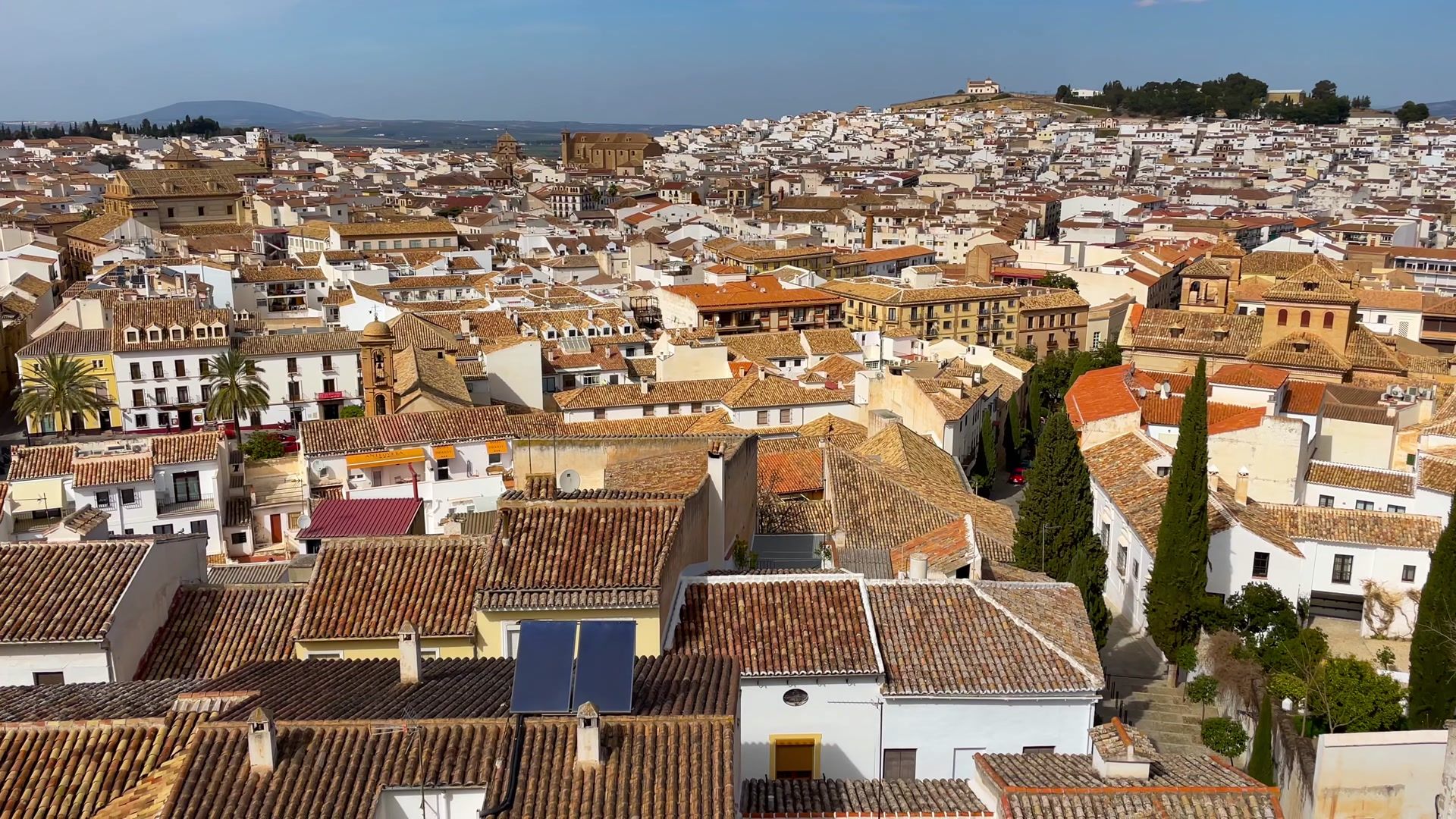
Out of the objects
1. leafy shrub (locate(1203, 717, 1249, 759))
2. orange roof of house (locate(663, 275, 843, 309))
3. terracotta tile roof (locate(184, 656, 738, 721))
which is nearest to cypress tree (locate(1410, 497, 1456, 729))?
leafy shrub (locate(1203, 717, 1249, 759))

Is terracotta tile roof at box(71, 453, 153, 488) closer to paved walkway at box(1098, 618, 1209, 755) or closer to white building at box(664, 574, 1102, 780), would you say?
white building at box(664, 574, 1102, 780)

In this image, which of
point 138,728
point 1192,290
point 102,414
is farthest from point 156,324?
point 1192,290

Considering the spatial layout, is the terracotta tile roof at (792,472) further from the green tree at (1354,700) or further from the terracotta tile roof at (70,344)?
the terracotta tile roof at (70,344)

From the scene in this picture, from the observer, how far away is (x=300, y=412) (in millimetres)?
49344

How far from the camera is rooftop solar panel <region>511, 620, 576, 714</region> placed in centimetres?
978

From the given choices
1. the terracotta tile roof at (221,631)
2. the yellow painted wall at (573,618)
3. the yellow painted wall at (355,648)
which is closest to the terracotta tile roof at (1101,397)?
the yellow painted wall at (573,618)

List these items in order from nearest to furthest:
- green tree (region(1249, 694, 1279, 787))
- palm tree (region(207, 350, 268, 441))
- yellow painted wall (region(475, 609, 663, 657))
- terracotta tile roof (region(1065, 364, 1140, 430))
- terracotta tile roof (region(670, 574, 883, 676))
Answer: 1. yellow painted wall (region(475, 609, 663, 657))
2. terracotta tile roof (region(670, 574, 883, 676))
3. green tree (region(1249, 694, 1279, 787))
4. terracotta tile roof (region(1065, 364, 1140, 430))
5. palm tree (region(207, 350, 268, 441))

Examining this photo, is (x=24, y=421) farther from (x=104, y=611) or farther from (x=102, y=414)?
(x=104, y=611)

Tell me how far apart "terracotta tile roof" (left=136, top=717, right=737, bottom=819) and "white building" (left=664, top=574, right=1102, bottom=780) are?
4.51m

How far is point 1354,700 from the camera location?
20766mm

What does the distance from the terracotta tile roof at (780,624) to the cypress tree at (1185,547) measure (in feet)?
39.4

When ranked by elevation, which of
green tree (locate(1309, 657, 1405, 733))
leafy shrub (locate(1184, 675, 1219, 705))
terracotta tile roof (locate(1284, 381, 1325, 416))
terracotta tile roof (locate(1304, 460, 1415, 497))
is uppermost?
terracotta tile roof (locate(1284, 381, 1325, 416))

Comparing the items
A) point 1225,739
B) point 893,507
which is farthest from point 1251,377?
point 1225,739

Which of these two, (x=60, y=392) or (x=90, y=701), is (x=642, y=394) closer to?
(x=60, y=392)
